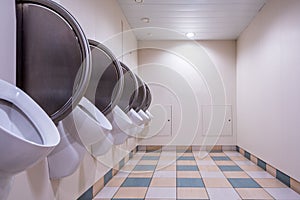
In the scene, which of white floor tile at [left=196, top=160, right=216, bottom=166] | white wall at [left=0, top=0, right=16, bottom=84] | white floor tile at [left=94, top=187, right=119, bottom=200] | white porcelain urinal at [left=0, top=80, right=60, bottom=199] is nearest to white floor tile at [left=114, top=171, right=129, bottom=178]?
white floor tile at [left=94, top=187, right=119, bottom=200]

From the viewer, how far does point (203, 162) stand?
4305 millimetres

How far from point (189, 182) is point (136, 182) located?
0.58 m

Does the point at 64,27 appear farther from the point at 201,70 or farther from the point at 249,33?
the point at 201,70

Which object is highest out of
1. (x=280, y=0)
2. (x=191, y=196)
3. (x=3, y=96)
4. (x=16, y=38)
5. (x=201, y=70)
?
(x=280, y=0)

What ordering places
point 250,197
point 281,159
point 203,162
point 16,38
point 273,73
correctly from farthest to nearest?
1. point 203,162
2. point 273,73
3. point 281,159
4. point 250,197
5. point 16,38

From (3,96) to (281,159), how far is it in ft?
9.66

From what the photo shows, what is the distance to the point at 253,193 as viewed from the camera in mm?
2705

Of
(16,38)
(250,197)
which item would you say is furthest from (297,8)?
(16,38)

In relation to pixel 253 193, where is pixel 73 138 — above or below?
above

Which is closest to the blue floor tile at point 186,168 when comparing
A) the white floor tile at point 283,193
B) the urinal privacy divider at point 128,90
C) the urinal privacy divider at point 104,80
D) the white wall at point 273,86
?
the white wall at point 273,86

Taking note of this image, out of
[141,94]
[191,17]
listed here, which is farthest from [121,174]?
[191,17]

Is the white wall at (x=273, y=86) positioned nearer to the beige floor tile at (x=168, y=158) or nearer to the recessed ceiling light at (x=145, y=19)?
the beige floor tile at (x=168, y=158)

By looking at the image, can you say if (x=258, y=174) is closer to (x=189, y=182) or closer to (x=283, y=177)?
(x=283, y=177)

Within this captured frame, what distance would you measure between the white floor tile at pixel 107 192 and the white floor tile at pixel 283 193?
149 cm
